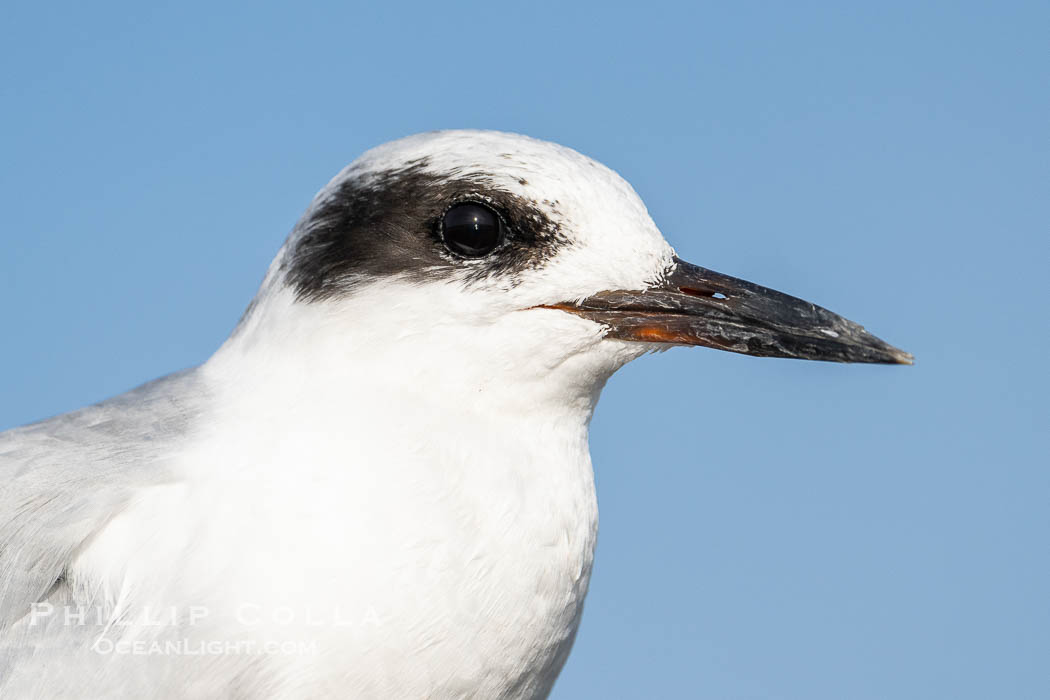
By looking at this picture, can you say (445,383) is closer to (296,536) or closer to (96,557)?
(296,536)

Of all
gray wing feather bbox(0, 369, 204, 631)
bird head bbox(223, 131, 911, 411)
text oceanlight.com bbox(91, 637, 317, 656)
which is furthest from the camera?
bird head bbox(223, 131, 911, 411)

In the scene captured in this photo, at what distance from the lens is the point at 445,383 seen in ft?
10.7

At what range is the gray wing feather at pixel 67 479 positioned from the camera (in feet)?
9.86

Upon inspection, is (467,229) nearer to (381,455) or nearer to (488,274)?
(488,274)

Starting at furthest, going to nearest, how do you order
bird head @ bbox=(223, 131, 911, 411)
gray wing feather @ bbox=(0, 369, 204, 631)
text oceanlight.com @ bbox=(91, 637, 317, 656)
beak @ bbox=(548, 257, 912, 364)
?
beak @ bbox=(548, 257, 912, 364) < bird head @ bbox=(223, 131, 911, 411) < gray wing feather @ bbox=(0, 369, 204, 631) < text oceanlight.com @ bbox=(91, 637, 317, 656)

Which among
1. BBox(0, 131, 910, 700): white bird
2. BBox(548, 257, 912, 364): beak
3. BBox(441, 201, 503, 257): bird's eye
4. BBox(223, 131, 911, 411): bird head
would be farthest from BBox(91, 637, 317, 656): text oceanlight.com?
BBox(548, 257, 912, 364): beak

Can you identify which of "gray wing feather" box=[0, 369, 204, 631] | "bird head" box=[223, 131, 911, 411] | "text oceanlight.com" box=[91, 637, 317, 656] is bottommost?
"text oceanlight.com" box=[91, 637, 317, 656]

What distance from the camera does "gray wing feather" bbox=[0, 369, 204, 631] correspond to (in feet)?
9.86

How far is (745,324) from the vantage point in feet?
11.5

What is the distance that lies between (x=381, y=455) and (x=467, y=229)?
27.0 inches

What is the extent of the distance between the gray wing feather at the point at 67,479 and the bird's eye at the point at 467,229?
2.83ft

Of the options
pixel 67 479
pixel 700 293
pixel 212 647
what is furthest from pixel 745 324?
pixel 67 479

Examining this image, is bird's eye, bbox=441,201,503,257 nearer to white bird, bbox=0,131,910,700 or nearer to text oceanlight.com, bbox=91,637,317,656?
white bird, bbox=0,131,910,700

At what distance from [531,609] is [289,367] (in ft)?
3.15
